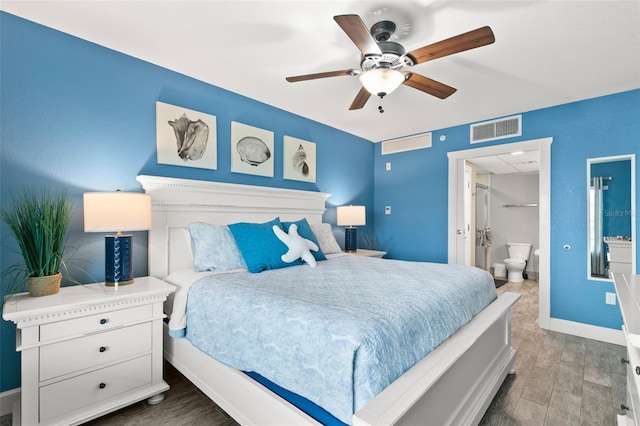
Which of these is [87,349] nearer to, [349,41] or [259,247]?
[259,247]

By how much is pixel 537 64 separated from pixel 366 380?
2.80m

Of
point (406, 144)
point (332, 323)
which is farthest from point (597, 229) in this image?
point (332, 323)

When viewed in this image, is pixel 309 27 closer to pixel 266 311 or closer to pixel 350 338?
pixel 266 311

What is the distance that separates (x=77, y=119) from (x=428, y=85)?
255cm

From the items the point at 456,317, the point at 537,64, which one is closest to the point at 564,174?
the point at 537,64

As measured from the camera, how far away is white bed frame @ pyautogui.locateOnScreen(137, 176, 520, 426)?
3.93ft

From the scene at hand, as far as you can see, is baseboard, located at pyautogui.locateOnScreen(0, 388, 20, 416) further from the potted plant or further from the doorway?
the doorway

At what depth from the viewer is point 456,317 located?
1.70 metres

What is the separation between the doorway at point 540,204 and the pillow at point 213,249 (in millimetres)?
2964

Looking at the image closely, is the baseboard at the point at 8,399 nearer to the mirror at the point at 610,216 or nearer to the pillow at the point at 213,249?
the pillow at the point at 213,249

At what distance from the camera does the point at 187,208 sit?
2.67m

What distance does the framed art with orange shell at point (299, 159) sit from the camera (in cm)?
364

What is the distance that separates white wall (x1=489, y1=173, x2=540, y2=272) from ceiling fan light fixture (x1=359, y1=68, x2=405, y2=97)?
5869 millimetres

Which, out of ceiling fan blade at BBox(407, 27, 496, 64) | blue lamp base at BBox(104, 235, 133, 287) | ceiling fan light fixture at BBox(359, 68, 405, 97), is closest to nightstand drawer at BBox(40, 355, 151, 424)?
blue lamp base at BBox(104, 235, 133, 287)
